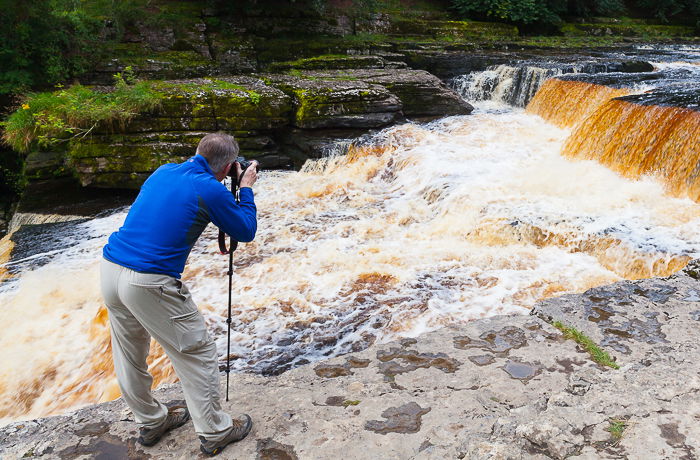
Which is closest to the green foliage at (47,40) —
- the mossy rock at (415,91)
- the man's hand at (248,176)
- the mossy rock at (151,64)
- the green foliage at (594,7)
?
the mossy rock at (151,64)

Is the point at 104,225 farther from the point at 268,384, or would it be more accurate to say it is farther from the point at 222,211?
the point at 222,211

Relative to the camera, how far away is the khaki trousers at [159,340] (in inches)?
102

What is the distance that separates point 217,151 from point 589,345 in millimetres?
3005

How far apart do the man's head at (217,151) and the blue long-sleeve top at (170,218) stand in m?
0.11

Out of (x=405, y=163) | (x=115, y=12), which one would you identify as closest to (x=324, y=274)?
(x=405, y=163)

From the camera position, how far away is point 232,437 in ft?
9.32

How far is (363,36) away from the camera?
1670cm

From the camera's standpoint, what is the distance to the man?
2584mm

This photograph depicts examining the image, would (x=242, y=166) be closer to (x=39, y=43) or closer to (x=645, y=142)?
(x=645, y=142)

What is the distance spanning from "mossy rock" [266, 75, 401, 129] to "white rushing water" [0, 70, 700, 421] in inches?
73.9

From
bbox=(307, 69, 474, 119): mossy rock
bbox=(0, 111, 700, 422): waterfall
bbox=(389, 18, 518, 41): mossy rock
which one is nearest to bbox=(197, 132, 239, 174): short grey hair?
bbox=(0, 111, 700, 422): waterfall

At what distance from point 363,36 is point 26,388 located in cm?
1523

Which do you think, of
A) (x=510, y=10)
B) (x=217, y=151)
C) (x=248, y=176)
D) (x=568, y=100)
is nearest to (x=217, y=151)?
(x=217, y=151)

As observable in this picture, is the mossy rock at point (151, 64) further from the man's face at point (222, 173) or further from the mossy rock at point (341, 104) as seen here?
the man's face at point (222, 173)
